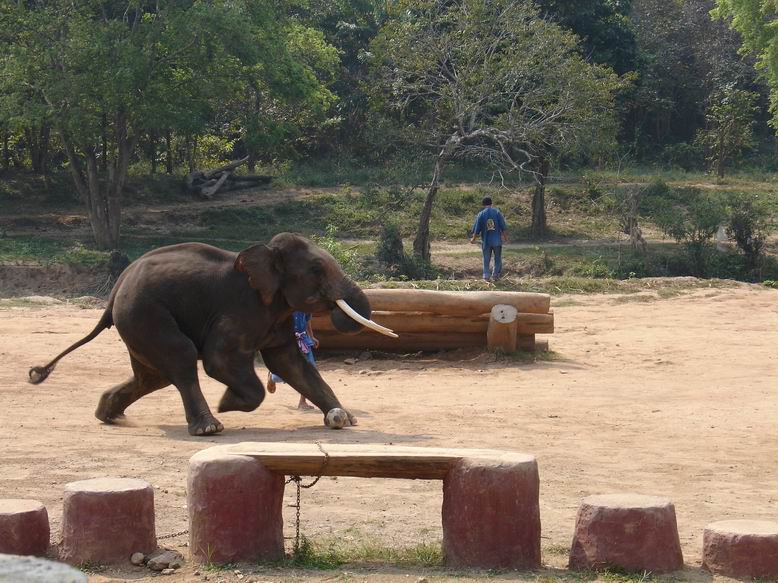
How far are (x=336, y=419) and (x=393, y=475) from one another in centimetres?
419

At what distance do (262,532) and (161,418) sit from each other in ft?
17.5

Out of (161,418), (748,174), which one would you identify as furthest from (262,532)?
(748,174)

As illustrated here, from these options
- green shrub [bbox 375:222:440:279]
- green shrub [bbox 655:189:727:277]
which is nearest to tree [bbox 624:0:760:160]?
green shrub [bbox 655:189:727:277]

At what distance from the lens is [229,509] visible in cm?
634

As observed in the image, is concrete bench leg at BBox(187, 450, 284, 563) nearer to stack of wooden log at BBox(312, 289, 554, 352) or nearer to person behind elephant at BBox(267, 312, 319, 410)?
person behind elephant at BBox(267, 312, 319, 410)

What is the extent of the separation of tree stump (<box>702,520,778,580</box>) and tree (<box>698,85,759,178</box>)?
30945 mm

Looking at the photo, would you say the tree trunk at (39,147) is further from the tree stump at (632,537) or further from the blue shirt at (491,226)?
the tree stump at (632,537)

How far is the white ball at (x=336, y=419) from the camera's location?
10.6 meters

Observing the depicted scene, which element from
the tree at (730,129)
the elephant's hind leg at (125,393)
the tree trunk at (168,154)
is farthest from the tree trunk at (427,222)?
the elephant's hind leg at (125,393)

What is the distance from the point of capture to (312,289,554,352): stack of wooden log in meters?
15.0

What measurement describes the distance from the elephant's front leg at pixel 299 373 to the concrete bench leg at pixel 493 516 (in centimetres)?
470

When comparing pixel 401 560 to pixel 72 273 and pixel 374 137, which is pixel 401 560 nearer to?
pixel 72 273

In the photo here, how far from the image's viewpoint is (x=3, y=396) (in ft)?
40.3

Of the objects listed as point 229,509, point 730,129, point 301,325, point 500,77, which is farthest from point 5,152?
point 229,509
